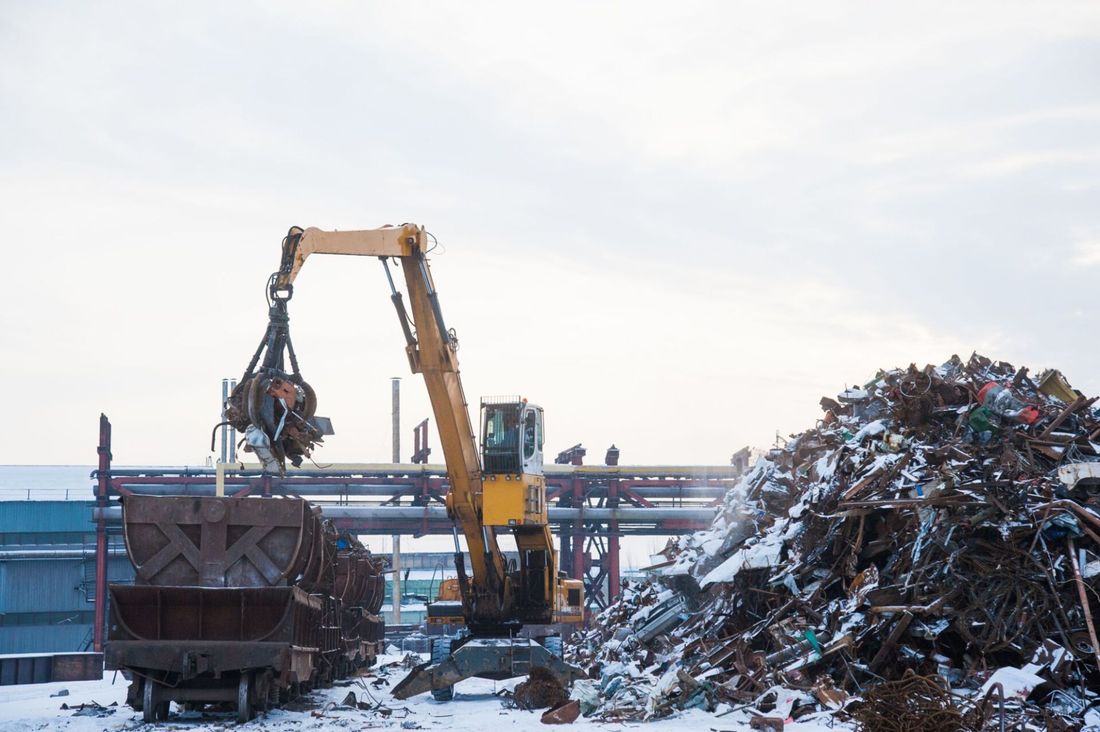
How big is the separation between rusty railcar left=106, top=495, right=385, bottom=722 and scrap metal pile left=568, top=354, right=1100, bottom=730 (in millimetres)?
4082

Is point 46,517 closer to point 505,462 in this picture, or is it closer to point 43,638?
point 43,638

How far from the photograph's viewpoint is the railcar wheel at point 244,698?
1384 cm

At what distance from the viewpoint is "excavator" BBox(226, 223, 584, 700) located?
16.7 meters

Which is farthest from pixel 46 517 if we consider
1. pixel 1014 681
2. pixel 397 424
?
pixel 1014 681

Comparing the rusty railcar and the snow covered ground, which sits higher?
the rusty railcar

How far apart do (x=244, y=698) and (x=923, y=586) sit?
8.46 m

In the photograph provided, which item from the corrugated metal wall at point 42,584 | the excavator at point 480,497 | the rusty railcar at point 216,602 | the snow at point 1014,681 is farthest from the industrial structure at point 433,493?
the snow at point 1014,681

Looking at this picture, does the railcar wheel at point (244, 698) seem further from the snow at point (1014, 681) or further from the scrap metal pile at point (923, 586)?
the snow at point (1014, 681)

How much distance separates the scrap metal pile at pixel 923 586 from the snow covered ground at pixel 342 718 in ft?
2.24

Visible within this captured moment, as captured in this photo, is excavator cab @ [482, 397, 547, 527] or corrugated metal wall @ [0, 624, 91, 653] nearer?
excavator cab @ [482, 397, 547, 527]

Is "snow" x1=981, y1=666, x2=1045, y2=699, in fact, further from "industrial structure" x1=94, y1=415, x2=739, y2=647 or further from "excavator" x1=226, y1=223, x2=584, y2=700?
"industrial structure" x1=94, y1=415, x2=739, y2=647

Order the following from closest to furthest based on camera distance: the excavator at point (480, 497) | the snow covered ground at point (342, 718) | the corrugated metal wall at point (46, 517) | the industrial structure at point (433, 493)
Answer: the snow covered ground at point (342, 718), the excavator at point (480, 497), the industrial structure at point (433, 493), the corrugated metal wall at point (46, 517)

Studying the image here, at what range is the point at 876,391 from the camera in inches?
Result: 782

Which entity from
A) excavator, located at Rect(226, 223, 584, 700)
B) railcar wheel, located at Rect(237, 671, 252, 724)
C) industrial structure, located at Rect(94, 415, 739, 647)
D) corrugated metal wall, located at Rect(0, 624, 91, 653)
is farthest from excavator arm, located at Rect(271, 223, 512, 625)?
corrugated metal wall, located at Rect(0, 624, 91, 653)
